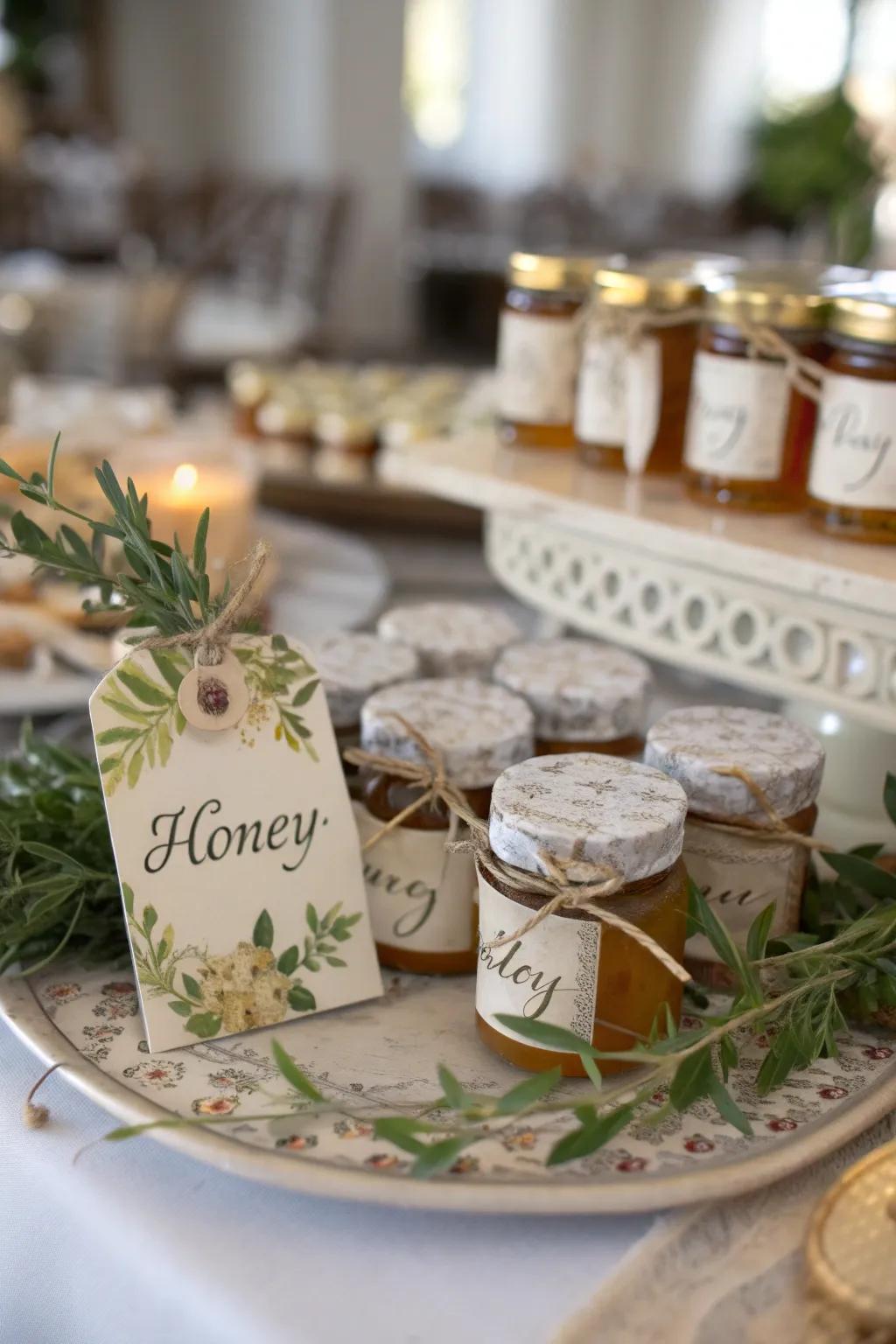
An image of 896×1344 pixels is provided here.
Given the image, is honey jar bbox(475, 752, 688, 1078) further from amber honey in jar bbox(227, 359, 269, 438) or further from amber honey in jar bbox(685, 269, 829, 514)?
amber honey in jar bbox(227, 359, 269, 438)

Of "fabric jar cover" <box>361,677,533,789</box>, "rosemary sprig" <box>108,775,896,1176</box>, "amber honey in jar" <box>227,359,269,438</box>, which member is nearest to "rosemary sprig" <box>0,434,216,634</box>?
"fabric jar cover" <box>361,677,533,789</box>

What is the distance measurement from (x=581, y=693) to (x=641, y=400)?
0.27m

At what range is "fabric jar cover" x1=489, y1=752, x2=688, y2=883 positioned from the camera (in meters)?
0.57

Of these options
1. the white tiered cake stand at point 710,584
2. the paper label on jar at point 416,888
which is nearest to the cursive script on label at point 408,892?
the paper label on jar at point 416,888

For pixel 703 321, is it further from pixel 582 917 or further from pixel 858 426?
pixel 582 917

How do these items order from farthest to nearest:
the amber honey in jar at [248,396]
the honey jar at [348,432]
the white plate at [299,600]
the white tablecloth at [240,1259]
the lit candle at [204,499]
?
the amber honey in jar at [248,396] → the honey jar at [348,432] → the lit candle at [204,499] → the white plate at [299,600] → the white tablecloth at [240,1259]

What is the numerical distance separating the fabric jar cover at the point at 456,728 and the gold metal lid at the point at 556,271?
1.28 ft

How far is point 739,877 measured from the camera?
2.21ft

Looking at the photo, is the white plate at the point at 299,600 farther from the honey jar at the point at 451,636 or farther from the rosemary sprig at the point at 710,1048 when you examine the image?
the rosemary sprig at the point at 710,1048

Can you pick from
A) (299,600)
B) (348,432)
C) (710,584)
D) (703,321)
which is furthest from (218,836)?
(348,432)

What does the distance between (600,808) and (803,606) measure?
278 mm

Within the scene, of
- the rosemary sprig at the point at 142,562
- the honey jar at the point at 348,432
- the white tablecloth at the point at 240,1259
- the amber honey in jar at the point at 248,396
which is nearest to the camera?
the white tablecloth at the point at 240,1259

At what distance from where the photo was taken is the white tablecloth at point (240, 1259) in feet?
1.63

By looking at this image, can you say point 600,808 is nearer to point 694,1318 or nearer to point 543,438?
point 694,1318
